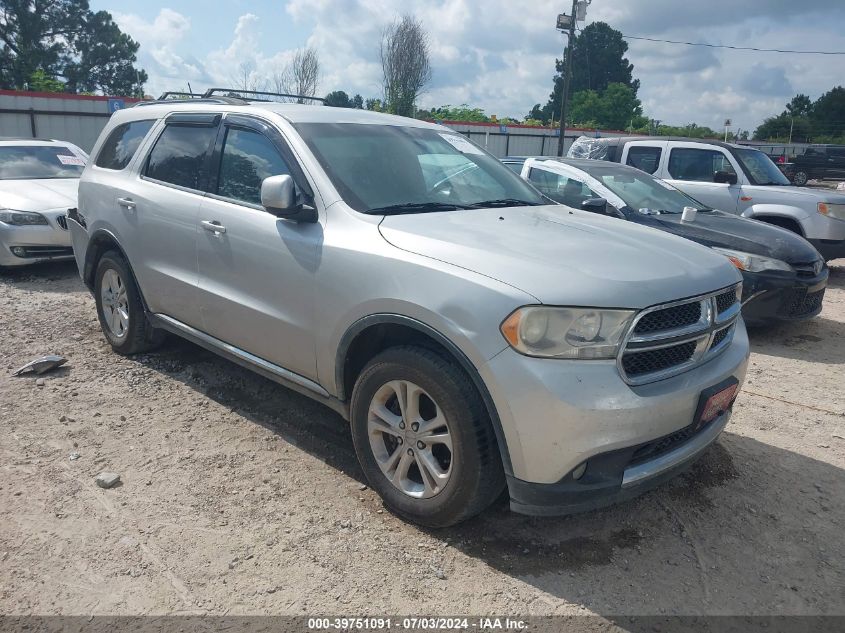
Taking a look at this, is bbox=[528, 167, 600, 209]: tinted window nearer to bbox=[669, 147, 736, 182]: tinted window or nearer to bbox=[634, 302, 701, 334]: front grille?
bbox=[669, 147, 736, 182]: tinted window

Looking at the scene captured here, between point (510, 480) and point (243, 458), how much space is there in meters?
1.68

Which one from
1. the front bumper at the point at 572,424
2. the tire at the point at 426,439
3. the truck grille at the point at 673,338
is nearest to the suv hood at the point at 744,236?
the truck grille at the point at 673,338

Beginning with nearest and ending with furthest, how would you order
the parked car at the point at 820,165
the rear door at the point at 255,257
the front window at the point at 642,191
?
the rear door at the point at 255,257 < the front window at the point at 642,191 < the parked car at the point at 820,165

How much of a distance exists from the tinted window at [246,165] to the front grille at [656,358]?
6.59 ft

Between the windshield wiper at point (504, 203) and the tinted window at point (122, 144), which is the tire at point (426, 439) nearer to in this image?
the windshield wiper at point (504, 203)

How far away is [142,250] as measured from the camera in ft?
14.7

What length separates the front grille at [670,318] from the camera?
8.77 feet

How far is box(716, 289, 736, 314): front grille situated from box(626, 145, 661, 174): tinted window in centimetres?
649

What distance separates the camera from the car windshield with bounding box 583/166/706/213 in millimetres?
6926

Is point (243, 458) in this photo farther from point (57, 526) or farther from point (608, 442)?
point (608, 442)

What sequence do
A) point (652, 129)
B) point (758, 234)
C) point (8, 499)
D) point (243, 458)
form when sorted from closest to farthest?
1. point (8, 499)
2. point (243, 458)
3. point (758, 234)
4. point (652, 129)

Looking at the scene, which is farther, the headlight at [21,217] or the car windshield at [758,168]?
the car windshield at [758,168]

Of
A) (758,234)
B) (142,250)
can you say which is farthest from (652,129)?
(142,250)

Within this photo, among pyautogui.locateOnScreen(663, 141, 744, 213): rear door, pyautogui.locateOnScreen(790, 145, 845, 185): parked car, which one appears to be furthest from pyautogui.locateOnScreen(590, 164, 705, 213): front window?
pyautogui.locateOnScreen(790, 145, 845, 185): parked car
